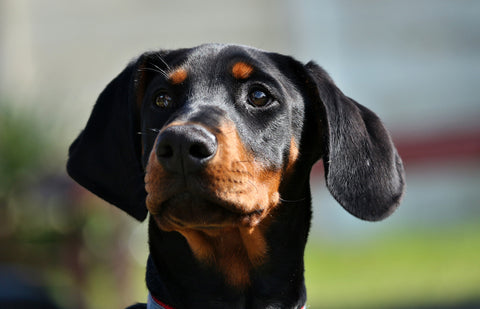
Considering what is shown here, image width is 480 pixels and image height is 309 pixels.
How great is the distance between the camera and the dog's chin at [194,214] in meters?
3.00

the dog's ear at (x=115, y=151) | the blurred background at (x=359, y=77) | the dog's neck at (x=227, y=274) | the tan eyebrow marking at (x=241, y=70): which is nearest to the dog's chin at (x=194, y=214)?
the dog's neck at (x=227, y=274)

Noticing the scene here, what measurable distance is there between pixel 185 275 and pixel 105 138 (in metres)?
0.76

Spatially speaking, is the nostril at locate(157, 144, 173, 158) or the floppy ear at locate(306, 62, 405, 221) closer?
the nostril at locate(157, 144, 173, 158)

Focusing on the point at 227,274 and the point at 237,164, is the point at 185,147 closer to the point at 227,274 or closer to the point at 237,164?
the point at 237,164

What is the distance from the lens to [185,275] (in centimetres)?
329

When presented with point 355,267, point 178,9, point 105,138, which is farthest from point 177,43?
point 105,138

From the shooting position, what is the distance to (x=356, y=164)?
11.4 ft

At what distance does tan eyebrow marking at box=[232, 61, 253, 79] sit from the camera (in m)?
3.46

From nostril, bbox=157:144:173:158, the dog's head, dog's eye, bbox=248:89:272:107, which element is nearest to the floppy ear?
the dog's head

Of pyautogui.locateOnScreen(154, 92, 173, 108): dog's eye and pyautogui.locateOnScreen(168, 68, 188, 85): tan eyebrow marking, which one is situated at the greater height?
pyautogui.locateOnScreen(168, 68, 188, 85): tan eyebrow marking

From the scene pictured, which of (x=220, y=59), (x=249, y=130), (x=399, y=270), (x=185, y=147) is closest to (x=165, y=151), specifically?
(x=185, y=147)

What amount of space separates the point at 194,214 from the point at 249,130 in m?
0.51

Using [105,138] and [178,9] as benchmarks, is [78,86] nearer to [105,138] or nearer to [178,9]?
[178,9]

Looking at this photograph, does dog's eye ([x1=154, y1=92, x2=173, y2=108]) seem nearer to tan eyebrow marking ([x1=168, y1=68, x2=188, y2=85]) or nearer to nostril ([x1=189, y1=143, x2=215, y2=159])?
tan eyebrow marking ([x1=168, y1=68, x2=188, y2=85])
